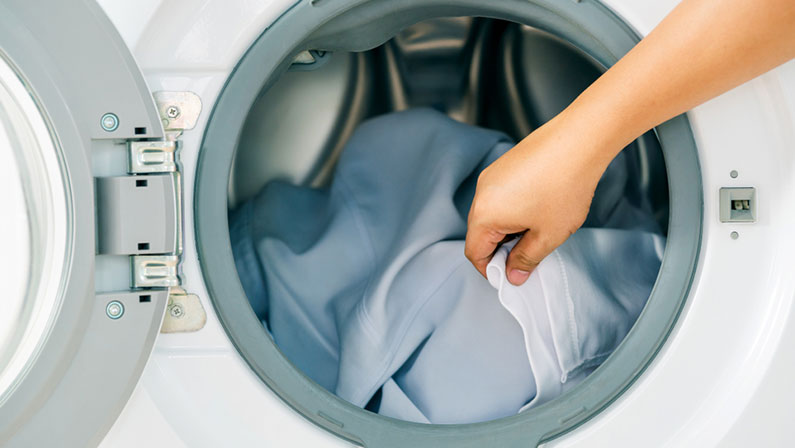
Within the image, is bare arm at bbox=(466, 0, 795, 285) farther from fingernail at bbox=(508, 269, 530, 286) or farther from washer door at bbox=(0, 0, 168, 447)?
washer door at bbox=(0, 0, 168, 447)

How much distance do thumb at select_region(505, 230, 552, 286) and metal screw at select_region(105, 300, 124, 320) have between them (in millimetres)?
366

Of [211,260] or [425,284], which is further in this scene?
[425,284]

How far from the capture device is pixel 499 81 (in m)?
1.04

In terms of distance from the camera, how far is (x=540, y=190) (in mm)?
599

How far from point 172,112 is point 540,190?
0.34 metres

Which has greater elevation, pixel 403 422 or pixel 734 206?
pixel 734 206

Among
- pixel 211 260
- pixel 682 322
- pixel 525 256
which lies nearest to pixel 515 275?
pixel 525 256

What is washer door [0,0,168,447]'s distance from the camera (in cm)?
58

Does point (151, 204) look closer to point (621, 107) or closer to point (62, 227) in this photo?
point (62, 227)

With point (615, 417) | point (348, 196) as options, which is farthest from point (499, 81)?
point (615, 417)

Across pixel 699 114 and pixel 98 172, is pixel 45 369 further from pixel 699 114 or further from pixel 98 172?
pixel 699 114

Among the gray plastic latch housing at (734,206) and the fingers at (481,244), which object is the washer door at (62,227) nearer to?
the fingers at (481,244)

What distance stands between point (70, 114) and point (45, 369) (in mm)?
223

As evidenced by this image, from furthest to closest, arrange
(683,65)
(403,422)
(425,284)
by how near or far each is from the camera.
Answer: (425,284) < (403,422) < (683,65)
